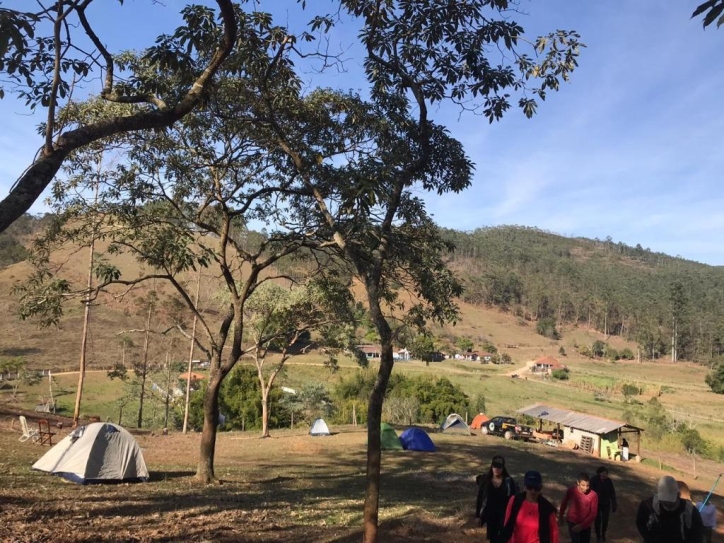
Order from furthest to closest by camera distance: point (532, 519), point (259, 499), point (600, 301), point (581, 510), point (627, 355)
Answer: point (600, 301) → point (627, 355) → point (259, 499) → point (581, 510) → point (532, 519)

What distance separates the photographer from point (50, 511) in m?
8.14

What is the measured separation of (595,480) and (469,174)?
543cm

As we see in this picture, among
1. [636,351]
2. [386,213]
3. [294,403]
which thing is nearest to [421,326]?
[386,213]

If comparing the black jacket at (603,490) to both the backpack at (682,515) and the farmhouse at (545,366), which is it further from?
the farmhouse at (545,366)

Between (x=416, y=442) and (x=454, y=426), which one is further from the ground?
(x=416, y=442)

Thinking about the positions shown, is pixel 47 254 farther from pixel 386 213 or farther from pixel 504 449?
pixel 504 449


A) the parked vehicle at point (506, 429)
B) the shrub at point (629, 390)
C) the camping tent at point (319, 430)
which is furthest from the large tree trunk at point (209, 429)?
the shrub at point (629, 390)

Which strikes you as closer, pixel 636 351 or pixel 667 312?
pixel 636 351

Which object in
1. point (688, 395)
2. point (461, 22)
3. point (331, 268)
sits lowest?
point (688, 395)

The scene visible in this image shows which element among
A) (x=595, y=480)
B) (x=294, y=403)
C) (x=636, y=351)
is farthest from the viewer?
(x=636, y=351)

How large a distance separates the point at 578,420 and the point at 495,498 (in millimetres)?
29502

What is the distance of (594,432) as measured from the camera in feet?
100

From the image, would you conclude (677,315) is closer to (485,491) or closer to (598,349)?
(598,349)

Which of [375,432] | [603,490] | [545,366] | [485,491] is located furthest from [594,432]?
[545,366]
